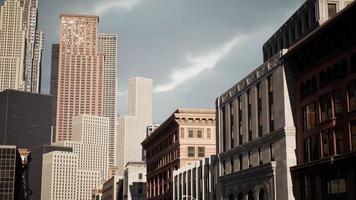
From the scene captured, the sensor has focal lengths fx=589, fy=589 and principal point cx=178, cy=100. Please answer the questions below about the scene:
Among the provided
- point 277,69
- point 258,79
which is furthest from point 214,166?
point 277,69

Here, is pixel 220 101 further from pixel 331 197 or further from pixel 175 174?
pixel 331 197

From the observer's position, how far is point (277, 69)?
64688 millimetres

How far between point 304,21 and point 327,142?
30.1 m

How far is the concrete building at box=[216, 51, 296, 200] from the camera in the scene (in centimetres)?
6241

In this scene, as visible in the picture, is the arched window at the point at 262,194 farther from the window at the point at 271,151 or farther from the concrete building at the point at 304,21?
the concrete building at the point at 304,21

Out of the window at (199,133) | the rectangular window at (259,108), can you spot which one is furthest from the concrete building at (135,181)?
the rectangular window at (259,108)

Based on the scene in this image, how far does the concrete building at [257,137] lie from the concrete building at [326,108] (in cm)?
134

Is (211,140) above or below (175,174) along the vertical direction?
above

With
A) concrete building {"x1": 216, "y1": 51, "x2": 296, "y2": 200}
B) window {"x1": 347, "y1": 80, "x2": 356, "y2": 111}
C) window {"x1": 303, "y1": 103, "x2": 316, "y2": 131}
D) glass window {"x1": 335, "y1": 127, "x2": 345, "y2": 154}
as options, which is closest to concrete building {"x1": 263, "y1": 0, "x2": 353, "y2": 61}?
concrete building {"x1": 216, "y1": 51, "x2": 296, "y2": 200}

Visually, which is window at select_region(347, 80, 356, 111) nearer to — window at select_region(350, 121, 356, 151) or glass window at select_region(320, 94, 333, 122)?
window at select_region(350, 121, 356, 151)

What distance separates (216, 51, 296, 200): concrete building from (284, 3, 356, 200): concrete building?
1.34 m

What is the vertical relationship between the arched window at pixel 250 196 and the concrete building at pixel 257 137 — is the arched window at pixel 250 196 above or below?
below

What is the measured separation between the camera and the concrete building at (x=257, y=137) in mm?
62406

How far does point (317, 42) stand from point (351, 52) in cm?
595
